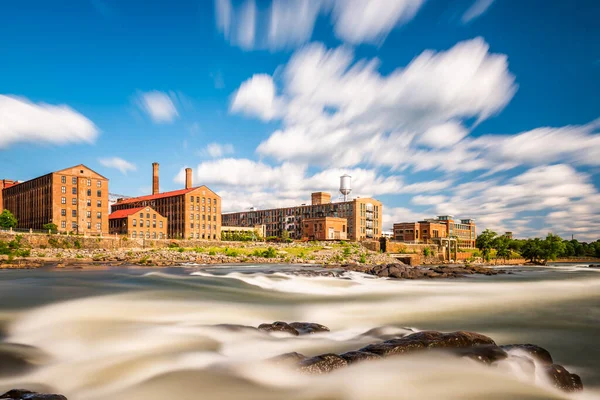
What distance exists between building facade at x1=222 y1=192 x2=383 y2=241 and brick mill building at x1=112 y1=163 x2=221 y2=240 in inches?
1522

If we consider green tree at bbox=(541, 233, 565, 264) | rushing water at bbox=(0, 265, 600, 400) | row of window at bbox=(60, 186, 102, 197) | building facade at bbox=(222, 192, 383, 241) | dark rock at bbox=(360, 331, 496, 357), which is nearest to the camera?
rushing water at bbox=(0, 265, 600, 400)

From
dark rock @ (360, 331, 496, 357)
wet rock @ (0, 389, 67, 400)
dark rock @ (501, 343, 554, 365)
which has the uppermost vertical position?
wet rock @ (0, 389, 67, 400)

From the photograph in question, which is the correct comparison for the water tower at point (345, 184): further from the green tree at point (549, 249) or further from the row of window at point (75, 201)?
the row of window at point (75, 201)

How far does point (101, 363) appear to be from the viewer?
8680 mm

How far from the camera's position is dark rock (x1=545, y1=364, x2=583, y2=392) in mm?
7430

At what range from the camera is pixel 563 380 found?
7.52m

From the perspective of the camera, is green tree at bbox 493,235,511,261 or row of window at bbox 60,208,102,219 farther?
green tree at bbox 493,235,511,261

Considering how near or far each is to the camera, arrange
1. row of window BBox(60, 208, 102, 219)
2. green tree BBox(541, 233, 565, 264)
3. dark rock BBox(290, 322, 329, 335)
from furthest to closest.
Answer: green tree BBox(541, 233, 565, 264) → row of window BBox(60, 208, 102, 219) → dark rock BBox(290, 322, 329, 335)

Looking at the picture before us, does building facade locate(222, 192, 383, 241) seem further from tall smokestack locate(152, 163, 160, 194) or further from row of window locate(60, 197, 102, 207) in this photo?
row of window locate(60, 197, 102, 207)

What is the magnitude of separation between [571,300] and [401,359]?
761 inches

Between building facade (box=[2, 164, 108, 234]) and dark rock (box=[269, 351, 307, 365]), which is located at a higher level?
building facade (box=[2, 164, 108, 234])

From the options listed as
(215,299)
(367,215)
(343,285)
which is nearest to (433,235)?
(367,215)

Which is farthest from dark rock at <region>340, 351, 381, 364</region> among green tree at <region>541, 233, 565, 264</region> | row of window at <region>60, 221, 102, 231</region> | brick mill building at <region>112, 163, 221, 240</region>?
green tree at <region>541, 233, 565, 264</region>

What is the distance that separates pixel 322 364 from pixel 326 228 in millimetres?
108999
